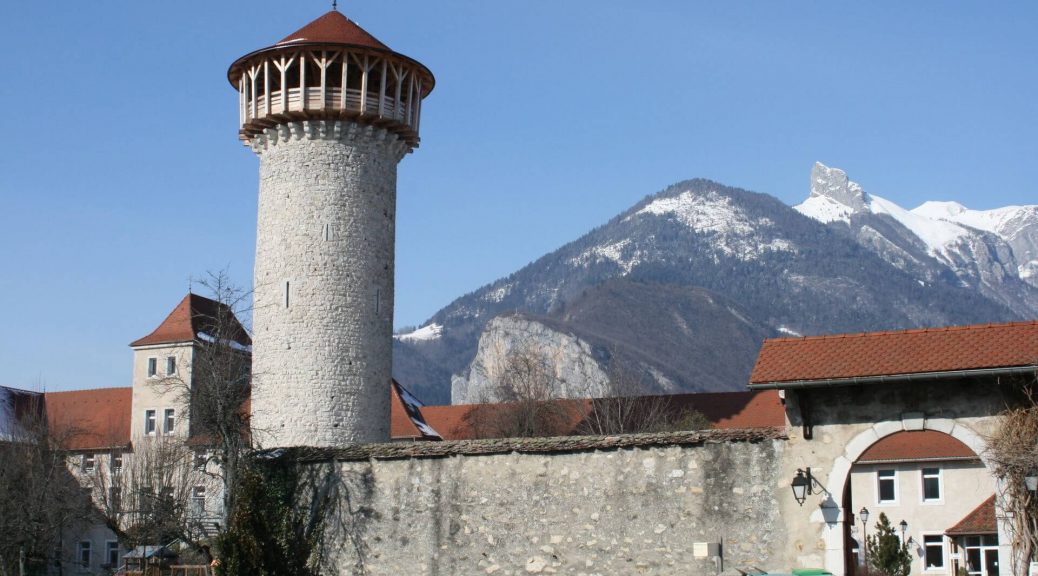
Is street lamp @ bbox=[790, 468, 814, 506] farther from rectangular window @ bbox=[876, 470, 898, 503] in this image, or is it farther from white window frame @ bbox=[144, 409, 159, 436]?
white window frame @ bbox=[144, 409, 159, 436]

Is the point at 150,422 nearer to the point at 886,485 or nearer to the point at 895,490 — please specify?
the point at 886,485

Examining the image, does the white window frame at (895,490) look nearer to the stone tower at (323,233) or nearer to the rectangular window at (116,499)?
the stone tower at (323,233)

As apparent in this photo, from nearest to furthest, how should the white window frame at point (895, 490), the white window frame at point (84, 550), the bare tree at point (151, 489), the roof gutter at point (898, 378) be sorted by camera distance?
the roof gutter at point (898, 378), the bare tree at point (151, 489), the white window frame at point (895, 490), the white window frame at point (84, 550)

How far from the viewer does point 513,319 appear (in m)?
188

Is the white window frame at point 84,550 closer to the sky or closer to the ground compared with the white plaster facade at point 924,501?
closer to the ground

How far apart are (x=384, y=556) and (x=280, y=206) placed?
37.0ft

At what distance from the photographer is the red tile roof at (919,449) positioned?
146 ft

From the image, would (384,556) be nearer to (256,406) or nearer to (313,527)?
(313,527)

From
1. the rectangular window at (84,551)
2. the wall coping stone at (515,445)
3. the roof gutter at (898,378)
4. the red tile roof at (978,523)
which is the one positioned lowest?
the rectangular window at (84,551)

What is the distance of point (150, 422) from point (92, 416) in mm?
5255

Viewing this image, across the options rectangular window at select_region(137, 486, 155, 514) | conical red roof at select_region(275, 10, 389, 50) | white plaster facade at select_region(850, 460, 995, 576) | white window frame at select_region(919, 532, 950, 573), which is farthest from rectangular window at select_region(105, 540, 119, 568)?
white window frame at select_region(919, 532, 950, 573)

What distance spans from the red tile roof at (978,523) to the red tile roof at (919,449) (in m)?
2.62

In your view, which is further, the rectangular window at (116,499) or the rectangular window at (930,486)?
the rectangular window at (930,486)

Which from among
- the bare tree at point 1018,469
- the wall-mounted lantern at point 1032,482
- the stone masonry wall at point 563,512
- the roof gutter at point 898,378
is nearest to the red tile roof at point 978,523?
the bare tree at point 1018,469
